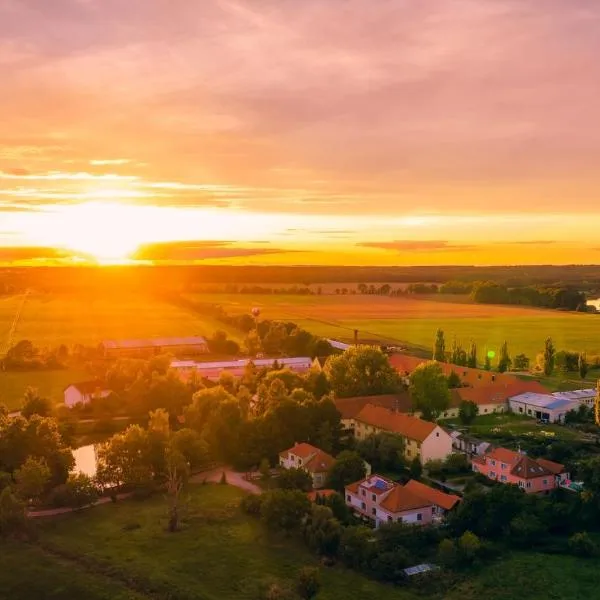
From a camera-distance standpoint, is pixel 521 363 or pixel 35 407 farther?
pixel 521 363

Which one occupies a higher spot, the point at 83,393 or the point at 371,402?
the point at 371,402

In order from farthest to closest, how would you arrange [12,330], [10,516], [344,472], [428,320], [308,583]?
[428,320] → [12,330] → [344,472] → [10,516] → [308,583]

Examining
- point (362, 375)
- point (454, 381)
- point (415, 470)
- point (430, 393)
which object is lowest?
point (415, 470)

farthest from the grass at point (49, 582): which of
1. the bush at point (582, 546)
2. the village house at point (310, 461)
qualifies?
the bush at point (582, 546)

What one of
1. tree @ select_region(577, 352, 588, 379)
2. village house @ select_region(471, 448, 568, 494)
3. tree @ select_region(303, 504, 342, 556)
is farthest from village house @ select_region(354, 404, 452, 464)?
tree @ select_region(577, 352, 588, 379)

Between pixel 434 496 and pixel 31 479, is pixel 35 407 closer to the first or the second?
pixel 31 479

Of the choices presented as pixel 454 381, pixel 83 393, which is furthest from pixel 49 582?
pixel 454 381
